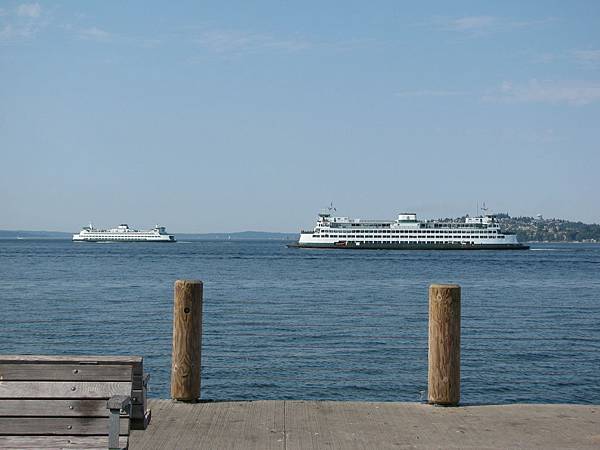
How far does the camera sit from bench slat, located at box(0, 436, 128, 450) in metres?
4.11

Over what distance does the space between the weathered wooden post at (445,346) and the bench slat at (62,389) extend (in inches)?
125

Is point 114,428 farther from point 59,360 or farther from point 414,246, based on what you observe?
point 414,246

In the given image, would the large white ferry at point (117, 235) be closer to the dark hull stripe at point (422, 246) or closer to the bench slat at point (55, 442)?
the dark hull stripe at point (422, 246)

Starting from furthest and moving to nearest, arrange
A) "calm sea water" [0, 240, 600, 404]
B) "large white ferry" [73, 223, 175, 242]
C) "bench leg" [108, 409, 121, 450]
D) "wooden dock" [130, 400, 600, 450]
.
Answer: "large white ferry" [73, 223, 175, 242] → "calm sea water" [0, 240, 600, 404] → "wooden dock" [130, 400, 600, 450] → "bench leg" [108, 409, 121, 450]

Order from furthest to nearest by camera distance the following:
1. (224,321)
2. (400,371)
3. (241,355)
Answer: (224,321) → (241,355) → (400,371)

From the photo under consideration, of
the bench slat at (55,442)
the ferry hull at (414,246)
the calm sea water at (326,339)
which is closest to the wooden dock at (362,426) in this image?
the calm sea water at (326,339)

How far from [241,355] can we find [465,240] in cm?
10552

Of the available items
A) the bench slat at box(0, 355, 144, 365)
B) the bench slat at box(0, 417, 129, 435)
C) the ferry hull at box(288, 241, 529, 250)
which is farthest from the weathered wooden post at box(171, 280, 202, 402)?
the ferry hull at box(288, 241, 529, 250)

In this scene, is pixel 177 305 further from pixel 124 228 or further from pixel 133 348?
pixel 124 228

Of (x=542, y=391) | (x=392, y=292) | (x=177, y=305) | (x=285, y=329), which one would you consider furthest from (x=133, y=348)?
(x=392, y=292)

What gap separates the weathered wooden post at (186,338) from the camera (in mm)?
6734

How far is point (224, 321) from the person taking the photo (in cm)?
2150

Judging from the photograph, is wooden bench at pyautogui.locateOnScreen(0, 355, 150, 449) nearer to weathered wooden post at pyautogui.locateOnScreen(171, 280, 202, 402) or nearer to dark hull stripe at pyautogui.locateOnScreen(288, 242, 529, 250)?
weathered wooden post at pyautogui.locateOnScreen(171, 280, 202, 402)

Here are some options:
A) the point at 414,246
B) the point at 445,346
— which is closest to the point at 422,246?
the point at 414,246
